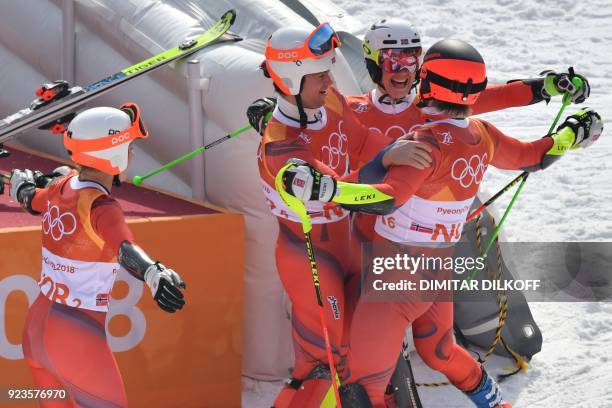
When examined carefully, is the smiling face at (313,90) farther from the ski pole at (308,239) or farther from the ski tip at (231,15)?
the ski tip at (231,15)

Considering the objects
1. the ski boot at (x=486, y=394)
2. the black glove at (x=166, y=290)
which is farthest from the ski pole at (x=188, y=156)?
the ski boot at (x=486, y=394)

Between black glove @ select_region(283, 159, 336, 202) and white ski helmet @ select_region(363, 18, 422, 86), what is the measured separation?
1.42m

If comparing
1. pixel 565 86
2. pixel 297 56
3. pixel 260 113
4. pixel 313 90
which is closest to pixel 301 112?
pixel 313 90

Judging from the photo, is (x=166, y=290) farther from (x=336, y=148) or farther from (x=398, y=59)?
(x=398, y=59)

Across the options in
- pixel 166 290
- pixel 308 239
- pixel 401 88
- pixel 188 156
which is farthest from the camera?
pixel 188 156

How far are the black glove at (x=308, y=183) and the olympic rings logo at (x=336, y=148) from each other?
0.82 metres

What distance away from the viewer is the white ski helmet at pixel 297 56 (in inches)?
202

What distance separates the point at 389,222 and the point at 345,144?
52 centimetres

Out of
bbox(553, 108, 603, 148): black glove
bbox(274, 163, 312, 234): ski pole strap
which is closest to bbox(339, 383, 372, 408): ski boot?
bbox(274, 163, 312, 234): ski pole strap

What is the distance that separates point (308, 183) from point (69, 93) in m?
2.51

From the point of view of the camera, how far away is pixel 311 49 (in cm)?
514

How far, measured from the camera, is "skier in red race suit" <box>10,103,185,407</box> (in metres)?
4.61

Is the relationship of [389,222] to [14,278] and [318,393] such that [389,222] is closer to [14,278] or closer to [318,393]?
[318,393]

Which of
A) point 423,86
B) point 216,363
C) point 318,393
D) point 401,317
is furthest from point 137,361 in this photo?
point 423,86
